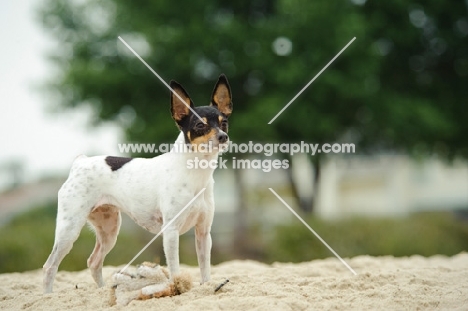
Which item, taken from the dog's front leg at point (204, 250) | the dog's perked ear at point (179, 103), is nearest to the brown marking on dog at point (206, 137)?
the dog's perked ear at point (179, 103)

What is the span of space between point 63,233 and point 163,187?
122 centimetres

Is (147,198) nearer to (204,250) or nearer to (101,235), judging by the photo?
(204,250)

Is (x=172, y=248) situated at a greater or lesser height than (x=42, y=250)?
greater

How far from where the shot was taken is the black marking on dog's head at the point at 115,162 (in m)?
6.15

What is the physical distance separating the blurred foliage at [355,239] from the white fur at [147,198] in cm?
746

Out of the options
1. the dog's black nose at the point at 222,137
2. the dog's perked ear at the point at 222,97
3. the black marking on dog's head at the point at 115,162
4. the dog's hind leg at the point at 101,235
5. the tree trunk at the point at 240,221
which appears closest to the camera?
the dog's black nose at the point at 222,137

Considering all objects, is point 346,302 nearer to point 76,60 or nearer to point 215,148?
point 215,148

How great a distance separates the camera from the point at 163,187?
226 inches

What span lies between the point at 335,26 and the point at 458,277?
1051cm

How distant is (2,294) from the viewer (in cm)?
664

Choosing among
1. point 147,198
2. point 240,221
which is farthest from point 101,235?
point 240,221

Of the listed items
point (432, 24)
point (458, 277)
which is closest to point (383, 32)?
point (432, 24)

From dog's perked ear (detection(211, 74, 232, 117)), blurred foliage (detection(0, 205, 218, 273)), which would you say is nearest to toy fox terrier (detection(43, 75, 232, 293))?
dog's perked ear (detection(211, 74, 232, 117))

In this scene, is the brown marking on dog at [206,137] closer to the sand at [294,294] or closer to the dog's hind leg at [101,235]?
the sand at [294,294]
